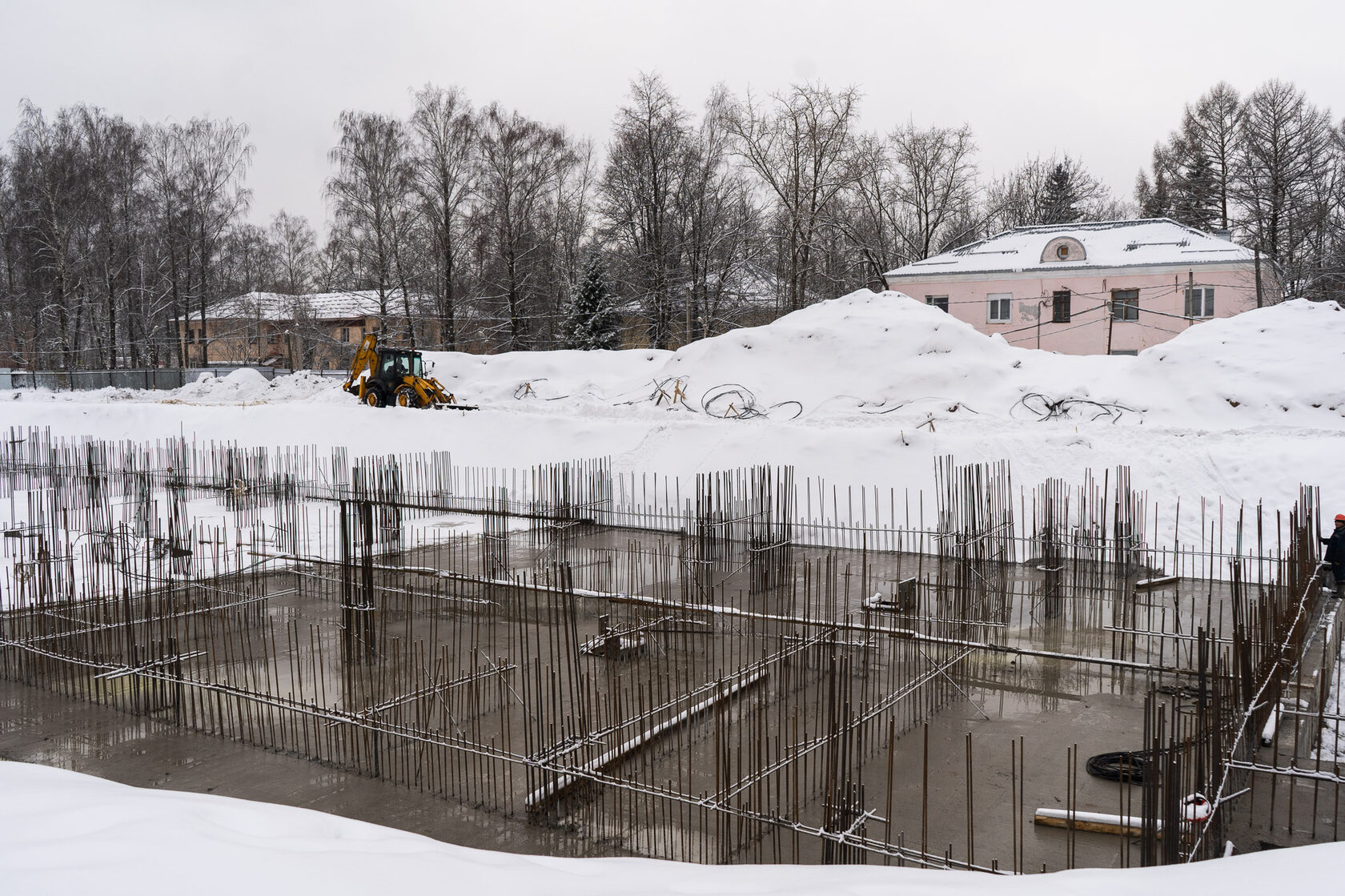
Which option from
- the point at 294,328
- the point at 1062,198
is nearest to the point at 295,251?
the point at 294,328

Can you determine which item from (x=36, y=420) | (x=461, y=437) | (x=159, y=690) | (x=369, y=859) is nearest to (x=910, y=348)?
(x=461, y=437)

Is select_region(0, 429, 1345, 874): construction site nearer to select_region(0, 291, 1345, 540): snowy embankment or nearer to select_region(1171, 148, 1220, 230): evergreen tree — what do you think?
select_region(0, 291, 1345, 540): snowy embankment

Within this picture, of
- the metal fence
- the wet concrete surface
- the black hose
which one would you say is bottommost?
the wet concrete surface

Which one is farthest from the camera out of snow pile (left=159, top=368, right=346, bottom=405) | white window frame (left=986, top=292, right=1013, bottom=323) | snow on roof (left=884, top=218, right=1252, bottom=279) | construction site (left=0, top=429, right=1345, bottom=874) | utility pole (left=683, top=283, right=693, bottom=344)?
utility pole (left=683, top=283, right=693, bottom=344)

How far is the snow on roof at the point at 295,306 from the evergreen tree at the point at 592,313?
658cm

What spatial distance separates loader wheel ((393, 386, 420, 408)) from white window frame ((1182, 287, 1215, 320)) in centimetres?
1973

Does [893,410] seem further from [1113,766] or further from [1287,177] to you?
[1287,177]

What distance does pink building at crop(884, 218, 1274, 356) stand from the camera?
24906mm

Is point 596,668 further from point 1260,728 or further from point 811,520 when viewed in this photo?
point 811,520

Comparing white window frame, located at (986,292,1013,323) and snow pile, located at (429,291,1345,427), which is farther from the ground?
white window frame, located at (986,292,1013,323)

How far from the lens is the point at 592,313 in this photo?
95.0 ft

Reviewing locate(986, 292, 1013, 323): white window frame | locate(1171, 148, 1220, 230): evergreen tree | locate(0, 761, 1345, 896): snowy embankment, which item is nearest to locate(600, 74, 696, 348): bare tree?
locate(986, 292, 1013, 323): white window frame

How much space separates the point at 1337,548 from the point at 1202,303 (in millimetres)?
18146

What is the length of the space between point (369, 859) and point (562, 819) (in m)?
2.17
